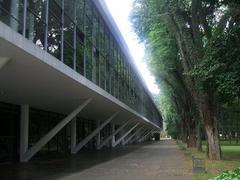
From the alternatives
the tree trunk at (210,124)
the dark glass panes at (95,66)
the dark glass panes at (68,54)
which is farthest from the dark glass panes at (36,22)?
the tree trunk at (210,124)

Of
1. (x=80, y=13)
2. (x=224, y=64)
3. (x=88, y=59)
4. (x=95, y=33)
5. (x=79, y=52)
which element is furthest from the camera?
(x=95, y=33)

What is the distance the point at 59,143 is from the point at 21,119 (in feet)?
29.3

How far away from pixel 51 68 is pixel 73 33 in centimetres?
501

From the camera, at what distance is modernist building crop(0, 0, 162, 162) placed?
12914 millimetres

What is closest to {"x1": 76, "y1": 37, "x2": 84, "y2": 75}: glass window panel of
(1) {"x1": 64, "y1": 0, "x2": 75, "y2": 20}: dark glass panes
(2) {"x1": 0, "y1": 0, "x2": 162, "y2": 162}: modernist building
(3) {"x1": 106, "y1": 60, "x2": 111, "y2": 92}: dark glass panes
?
(2) {"x1": 0, "y1": 0, "x2": 162, "y2": 162}: modernist building

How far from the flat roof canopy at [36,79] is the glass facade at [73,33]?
2.21 ft

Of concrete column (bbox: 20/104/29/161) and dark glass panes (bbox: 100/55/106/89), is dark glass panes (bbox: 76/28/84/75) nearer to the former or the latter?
concrete column (bbox: 20/104/29/161)

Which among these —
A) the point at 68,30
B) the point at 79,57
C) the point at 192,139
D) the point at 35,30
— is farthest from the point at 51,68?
the point at 192,139

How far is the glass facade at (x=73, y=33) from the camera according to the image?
43.3ft

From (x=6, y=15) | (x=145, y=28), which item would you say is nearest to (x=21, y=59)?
(x=6, y=15)

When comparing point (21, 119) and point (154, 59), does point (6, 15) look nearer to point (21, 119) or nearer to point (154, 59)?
point (21, 119)

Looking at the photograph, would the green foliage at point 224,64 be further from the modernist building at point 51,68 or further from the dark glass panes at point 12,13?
the dark glass panes at point 12,13

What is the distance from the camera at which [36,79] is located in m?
16.1

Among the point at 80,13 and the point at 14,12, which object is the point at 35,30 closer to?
the point at 14,12
